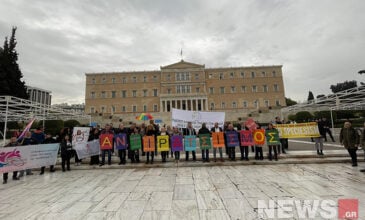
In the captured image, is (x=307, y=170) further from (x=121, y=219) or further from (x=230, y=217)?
(x=121, y=219)

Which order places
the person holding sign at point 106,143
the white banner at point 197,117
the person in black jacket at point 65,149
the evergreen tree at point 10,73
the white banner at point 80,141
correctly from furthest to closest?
the evergreen tree at point 10,73
the white banner at point 197,117
the person holding sign at point 106,143
the white banner at point 80,141
the person in black jacket at point 65,149

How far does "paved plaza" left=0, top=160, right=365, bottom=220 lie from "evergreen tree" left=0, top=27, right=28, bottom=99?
1016 inches

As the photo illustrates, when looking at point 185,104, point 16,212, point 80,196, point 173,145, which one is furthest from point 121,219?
point 185,104

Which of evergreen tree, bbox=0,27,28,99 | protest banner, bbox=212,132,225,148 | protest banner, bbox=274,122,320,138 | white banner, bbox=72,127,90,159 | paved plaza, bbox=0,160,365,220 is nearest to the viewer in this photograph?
paved plaza, bbox=0,160,365,220

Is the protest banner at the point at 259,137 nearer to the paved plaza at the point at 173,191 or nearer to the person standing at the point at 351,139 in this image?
the paved plaza at the point at 173,191

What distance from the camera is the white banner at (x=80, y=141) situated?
23.0ft

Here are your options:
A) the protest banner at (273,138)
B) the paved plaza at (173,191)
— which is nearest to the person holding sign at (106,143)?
the paved plaza at (173,191)

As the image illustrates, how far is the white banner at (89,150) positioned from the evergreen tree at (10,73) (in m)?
25.3

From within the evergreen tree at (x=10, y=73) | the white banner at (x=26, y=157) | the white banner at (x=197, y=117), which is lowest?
the white banner at (x=26, y=157)

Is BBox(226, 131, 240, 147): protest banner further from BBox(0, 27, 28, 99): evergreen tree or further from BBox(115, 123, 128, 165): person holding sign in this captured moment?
BBox(0, 27, 28, 99): evergreen tree

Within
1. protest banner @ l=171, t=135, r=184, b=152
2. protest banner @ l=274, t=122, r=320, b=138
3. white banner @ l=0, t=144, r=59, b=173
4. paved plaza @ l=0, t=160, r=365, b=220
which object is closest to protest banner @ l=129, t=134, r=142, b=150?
paved plaza @ l=0, t=160, r=365, b=220

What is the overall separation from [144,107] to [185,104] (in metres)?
11.9

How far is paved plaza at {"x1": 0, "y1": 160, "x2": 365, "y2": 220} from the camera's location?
3.22 meters

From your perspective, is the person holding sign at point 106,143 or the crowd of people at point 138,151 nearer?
the crowd of people at point 138,151
